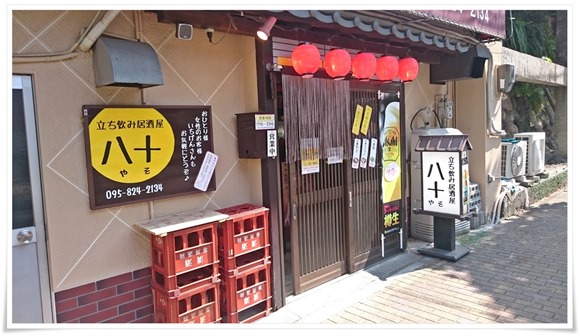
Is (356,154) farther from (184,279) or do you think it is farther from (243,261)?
(184,279)

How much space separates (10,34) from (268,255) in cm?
342

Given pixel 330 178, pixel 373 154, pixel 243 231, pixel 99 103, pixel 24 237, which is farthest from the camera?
pixel 373 154

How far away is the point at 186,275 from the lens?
171 inches

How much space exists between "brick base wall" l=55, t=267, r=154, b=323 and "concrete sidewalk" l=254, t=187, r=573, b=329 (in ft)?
4.54

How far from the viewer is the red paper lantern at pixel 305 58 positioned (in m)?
4.61

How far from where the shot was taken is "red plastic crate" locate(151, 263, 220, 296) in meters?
3.93

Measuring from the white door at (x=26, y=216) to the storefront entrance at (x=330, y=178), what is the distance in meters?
2.75

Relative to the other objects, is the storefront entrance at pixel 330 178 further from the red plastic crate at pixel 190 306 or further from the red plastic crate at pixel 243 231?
the red plastic crate at pixel 190 306

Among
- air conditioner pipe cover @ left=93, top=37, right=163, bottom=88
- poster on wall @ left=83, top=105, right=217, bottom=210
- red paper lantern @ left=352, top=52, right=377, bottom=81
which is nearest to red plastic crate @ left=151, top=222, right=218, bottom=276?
poster on wall @ left=83, top=105, right=217, bottom=210

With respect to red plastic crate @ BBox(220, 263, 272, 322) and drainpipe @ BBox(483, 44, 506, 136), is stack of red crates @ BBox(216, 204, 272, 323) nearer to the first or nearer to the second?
red plastic crate @ BBox(220, 263, 272, 322)

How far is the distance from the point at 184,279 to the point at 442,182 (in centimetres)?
450

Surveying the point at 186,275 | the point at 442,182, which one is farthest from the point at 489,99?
the point at 186,275
